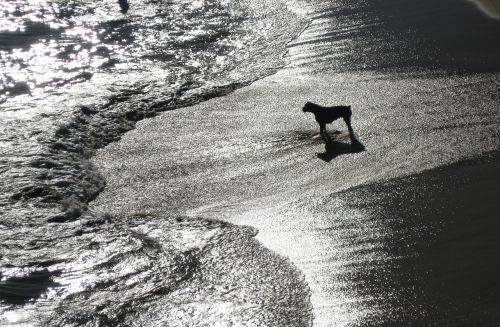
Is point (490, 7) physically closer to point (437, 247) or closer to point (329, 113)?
point (329, 113)

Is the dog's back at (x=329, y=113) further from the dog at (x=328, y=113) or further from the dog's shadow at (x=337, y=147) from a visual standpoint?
the dog's shadow at (x=337, y=147)

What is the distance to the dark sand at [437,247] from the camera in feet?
18.5

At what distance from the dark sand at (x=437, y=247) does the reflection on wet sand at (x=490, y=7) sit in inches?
255

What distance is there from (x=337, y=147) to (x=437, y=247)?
8.72 ft

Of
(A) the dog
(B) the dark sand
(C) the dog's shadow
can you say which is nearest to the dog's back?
(A) the dog

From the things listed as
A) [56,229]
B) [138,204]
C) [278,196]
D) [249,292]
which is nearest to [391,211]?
[278,196]

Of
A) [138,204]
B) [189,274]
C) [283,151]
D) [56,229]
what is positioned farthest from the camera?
[283,151]

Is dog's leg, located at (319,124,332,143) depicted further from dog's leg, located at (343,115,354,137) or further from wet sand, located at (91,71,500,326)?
dog's leg, located at (343,115,354,137)

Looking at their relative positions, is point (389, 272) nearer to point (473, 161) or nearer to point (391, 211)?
A: point (391, 211)

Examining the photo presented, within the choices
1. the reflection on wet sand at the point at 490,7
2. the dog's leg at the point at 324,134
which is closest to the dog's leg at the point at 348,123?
the dog's leg at the point at 324,134

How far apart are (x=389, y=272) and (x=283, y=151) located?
306 centimetres

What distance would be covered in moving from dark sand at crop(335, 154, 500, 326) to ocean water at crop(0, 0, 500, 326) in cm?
18

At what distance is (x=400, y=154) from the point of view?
340 inches

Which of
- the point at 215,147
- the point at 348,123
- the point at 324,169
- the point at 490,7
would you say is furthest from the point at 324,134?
the point at 490,7
